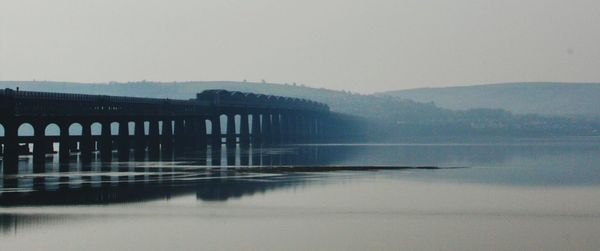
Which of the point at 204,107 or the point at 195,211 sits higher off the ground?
the point at 204,107

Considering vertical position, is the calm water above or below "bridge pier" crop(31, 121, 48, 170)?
below

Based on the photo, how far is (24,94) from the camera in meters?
106

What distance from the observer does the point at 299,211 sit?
175 ft

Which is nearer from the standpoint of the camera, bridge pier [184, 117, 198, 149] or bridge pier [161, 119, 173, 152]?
bridge pier [161, 119, 173, 152]

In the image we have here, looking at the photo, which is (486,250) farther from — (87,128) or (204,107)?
(204,107)

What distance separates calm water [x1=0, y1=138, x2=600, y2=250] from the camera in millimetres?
42844

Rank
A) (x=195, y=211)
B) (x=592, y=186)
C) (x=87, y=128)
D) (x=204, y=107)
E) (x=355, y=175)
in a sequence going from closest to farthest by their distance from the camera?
(x=195, y=211)
(x=592, y=186)
(x=355, y=175)
(x=87, y=128)
(x=204, y=107)

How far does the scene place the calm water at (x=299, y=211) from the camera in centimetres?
4284

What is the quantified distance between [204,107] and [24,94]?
68386 mm

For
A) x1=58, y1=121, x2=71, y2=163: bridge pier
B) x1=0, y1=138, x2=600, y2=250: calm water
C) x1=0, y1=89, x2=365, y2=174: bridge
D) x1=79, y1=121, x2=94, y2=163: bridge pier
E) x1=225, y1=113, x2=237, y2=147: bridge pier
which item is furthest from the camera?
x1=225, y1=113, x2=237, y2=147: bridge pier

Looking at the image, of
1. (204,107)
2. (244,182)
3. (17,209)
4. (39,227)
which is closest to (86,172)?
(244,182)

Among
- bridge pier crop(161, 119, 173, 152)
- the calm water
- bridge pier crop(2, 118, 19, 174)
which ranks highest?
bridge pier crop(161, 119, 173, 152)

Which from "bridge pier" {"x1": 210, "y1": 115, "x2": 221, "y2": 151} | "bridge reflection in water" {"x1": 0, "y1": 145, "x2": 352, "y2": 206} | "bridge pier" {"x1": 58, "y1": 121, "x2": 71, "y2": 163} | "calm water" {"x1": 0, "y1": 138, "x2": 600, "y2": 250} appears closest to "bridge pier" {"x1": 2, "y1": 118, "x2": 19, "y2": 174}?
"bridge reflection in water" {"x1": 0, "y1": 145, "x2": 352, "y2": 206}

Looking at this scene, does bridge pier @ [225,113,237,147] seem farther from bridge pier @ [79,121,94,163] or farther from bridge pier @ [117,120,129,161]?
bridge pier @ [79,121,94,163]
